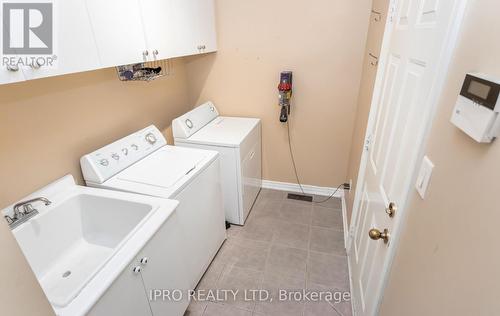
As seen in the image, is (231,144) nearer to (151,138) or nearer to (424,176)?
(151,138)

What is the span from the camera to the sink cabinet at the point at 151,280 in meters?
1.01

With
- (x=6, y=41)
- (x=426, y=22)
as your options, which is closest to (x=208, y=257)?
(x=6, y=41)

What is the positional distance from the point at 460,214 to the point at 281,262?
164cm

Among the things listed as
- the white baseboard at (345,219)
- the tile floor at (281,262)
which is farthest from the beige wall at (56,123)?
the white baseboard at (345,219)

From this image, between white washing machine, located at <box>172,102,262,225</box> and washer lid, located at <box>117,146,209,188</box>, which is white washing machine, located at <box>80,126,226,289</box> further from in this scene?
white washing machine, located at <box>172,102,262,225</box>

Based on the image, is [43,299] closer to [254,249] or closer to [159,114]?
[254,249]

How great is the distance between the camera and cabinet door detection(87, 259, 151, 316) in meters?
0.95

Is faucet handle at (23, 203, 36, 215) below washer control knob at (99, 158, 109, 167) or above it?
below

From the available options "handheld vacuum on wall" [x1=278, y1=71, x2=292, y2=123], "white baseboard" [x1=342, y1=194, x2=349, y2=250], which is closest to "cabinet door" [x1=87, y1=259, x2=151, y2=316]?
"white baseboard" [x1=342, y1=194, x2=349, y2=250]

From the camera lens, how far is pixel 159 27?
1649mm

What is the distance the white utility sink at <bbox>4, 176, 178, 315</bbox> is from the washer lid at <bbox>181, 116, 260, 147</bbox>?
0.92m

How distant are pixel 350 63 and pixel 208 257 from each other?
2053 millimetres

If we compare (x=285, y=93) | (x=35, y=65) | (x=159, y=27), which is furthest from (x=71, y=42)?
(x=285, y=93)

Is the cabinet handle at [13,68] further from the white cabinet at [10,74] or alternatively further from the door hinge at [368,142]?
the door hinge at [368,142]
